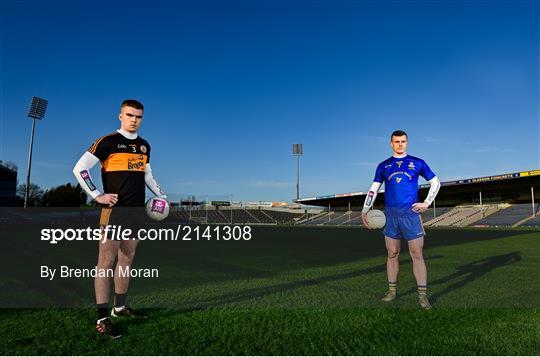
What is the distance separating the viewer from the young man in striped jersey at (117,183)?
3594 mm

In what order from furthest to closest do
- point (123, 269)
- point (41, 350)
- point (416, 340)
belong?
point (123, 269) → point (416, 340) → point (41, 350)

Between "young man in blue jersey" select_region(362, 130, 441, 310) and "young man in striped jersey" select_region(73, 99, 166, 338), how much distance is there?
2838 millimetres

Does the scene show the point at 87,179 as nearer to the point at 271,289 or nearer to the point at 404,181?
the point at 271,289

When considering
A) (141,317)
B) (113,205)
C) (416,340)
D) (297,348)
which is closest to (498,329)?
(416,340)

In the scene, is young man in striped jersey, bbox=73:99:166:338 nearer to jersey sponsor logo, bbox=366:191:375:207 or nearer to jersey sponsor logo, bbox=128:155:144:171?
jersey sponsor logo, bbox=128:155:144:171

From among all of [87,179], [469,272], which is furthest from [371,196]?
[469,272]

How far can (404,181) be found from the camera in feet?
15.6

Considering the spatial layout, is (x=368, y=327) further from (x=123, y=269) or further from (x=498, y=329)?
(x=123, y=269)

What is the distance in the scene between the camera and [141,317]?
161 inches

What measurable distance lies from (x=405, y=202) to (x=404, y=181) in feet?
0.81

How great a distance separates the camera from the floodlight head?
140ft

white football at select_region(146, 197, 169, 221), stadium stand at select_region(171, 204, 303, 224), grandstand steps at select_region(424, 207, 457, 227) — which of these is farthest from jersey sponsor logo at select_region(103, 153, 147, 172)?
stadium stand at select_region(171, 204, 303, 224)

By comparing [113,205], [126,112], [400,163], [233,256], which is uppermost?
[126,112]

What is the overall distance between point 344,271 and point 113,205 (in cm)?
528
